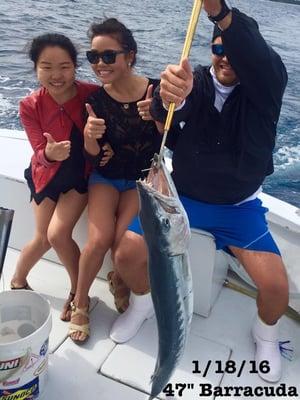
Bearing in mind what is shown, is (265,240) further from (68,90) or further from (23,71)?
(23,71)

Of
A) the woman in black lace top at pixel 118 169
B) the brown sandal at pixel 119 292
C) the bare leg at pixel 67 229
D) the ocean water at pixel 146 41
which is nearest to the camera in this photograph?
the woman in black lace top at pixel 118 169

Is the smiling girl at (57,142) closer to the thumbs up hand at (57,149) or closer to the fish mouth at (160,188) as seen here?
the thumbs up hand at (57,149)

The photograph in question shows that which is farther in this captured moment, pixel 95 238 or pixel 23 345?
pixel 95 238

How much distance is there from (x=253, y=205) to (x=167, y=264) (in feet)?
3.76

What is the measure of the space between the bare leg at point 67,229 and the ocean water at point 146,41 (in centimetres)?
112

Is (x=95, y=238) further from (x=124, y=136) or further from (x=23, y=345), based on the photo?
(x=23, y=345)

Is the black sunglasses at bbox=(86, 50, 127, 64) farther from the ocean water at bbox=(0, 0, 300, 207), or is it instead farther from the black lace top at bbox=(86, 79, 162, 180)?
the ocean water at bbox=(0, 0, 300, 207)

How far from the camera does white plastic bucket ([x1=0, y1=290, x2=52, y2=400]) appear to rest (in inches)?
75.4

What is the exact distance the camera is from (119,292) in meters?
2.74

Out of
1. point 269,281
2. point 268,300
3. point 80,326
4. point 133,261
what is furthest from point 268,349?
point 80,326

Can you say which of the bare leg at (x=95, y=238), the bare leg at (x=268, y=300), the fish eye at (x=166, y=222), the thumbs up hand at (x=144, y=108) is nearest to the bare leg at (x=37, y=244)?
the bare leg at (x=95, y=238)

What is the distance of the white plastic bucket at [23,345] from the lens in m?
1.91

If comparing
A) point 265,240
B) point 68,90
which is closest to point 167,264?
point 265,240

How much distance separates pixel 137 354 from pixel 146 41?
32.8 ft
